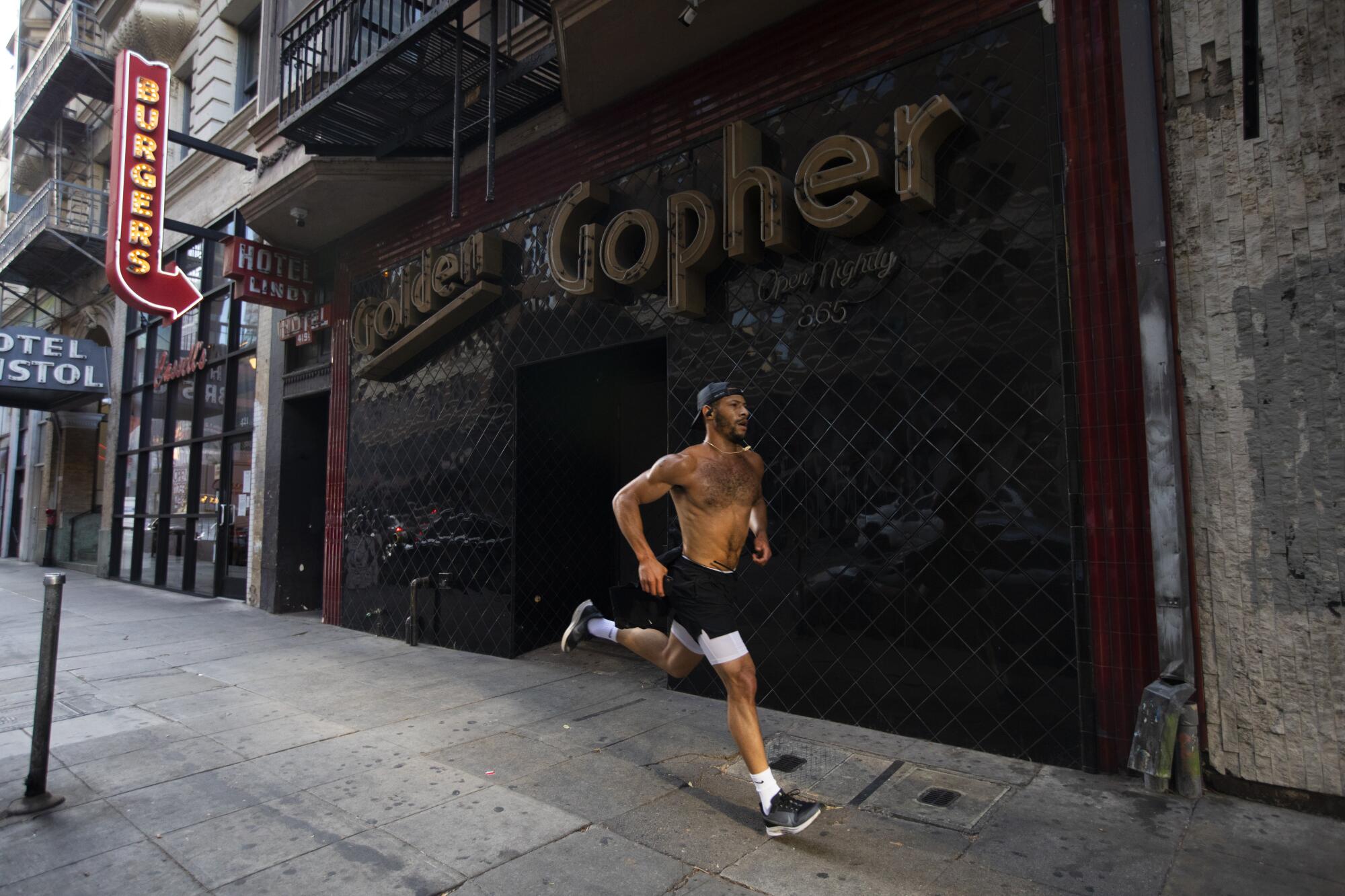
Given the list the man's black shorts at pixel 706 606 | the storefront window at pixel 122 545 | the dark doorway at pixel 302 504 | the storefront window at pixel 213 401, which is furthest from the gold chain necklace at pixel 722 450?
the storefront window at pixel 122 545

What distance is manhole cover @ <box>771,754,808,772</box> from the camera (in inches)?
170

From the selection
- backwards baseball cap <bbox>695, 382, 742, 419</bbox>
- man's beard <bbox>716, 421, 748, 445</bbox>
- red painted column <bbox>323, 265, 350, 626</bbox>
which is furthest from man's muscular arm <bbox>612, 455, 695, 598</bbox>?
red painted column <bbox>323, 265, 350, 626</bbox>

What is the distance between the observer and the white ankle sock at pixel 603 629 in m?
4.53

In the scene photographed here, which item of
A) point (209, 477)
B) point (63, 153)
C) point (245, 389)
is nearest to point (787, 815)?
point (245, 389)

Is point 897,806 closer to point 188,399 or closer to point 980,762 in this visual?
point 980,762

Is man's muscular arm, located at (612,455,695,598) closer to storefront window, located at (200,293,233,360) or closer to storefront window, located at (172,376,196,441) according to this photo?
storefront window, located at (200,293,233,360)

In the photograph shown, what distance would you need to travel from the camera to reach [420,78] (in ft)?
24.9

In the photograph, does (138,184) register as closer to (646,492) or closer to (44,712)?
(44,712)

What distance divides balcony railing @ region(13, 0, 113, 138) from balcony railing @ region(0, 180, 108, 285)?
2.25m

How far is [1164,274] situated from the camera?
3.87m

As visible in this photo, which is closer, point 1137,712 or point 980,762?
point 1137,712

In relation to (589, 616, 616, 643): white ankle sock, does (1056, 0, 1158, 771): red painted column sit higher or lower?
higher

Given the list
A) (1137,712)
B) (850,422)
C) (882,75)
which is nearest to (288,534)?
(850,422)

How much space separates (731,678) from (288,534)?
31.5ft
